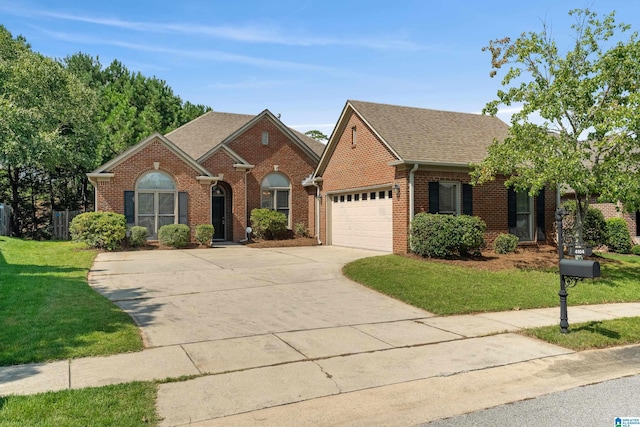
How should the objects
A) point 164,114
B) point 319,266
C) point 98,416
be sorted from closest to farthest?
point 98,416
point 319,266
point 164,114

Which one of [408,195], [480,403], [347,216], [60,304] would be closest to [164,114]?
[347,216]

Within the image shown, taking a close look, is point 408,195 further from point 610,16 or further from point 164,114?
point 164,114

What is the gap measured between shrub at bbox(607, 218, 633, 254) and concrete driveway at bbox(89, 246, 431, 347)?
36.9 ft

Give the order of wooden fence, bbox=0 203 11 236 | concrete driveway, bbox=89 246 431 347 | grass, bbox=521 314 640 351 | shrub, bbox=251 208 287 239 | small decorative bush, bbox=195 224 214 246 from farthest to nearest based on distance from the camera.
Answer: wooden fence, bbox=0 203 11 236 → shrub, bbox=251 208 287 239 → small decorative bush, bbox=195 224 214 246 → concrete driveway, bbox=89 246 431 347 → grass, bbox=521 314 640 351

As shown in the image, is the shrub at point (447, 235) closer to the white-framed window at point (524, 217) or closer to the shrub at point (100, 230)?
the white-framed window at point (524, 217)

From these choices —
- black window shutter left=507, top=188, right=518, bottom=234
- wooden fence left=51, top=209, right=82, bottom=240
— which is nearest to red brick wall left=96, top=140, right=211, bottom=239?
wooden fence left=51, top=209, right=82, bottom=240

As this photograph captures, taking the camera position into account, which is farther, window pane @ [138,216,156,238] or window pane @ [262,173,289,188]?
window pane @ [262,173,289,188]

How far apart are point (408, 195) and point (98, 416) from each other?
1309 cm

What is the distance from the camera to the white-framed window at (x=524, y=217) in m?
18.2

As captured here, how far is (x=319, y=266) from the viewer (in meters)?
14.6

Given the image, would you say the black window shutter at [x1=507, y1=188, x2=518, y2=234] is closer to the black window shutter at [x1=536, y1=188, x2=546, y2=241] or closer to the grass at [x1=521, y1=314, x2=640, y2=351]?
the black window shutter at [x1=536, y1=188, x2=546, y2=241]

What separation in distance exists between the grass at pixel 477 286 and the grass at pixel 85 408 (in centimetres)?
591

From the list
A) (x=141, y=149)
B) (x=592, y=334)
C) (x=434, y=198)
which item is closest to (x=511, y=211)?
(x=434, y=198)

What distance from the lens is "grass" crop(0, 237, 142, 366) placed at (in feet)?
20.6
